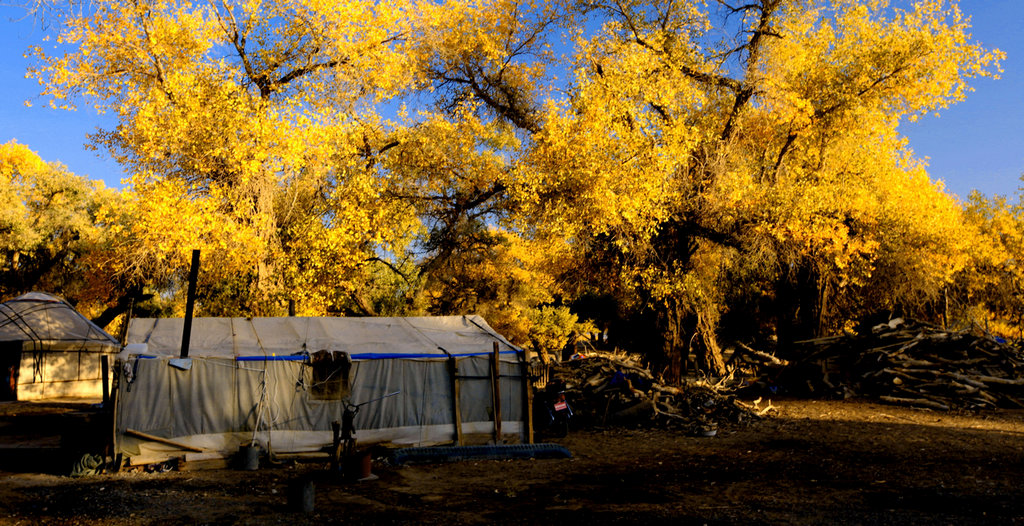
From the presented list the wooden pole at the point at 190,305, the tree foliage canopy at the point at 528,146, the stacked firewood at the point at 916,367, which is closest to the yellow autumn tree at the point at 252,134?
the tree foliage canopy at the point at 528,146

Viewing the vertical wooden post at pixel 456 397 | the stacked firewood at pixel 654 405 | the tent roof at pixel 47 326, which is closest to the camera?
the vertical wooden post at pixel 456 397

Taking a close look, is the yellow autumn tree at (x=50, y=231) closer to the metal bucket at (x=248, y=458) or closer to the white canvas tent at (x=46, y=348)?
the white canvas tent at (x=46, y=348)

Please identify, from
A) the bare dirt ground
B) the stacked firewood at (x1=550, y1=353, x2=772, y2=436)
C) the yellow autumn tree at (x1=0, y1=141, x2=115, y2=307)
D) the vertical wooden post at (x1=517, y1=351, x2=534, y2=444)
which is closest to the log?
the bare dirt ground

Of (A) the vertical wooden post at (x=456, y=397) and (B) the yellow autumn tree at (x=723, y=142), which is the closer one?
(A) the vertical wooden post at (x=456, y=397)

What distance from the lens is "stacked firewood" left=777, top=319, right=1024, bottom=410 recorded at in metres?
18.3

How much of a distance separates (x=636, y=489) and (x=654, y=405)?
7.52 metres

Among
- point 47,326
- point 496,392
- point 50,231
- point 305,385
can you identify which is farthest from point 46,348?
point 496,392

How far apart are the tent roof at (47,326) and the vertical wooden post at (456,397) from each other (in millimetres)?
18199

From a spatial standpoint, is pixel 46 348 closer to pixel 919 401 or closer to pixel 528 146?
pixel 528 146

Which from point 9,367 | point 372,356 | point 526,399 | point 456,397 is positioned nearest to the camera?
point 372,356

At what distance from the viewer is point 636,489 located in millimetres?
9867

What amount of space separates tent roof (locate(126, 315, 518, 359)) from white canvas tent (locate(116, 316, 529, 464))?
0.08 feet

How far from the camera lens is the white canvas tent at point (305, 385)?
1195 cm

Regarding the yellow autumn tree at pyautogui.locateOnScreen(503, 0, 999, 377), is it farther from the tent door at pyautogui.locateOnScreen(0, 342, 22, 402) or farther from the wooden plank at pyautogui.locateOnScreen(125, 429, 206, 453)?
the tent door at pyautogui.locateOnScreen(0, 342, 22, 402)
